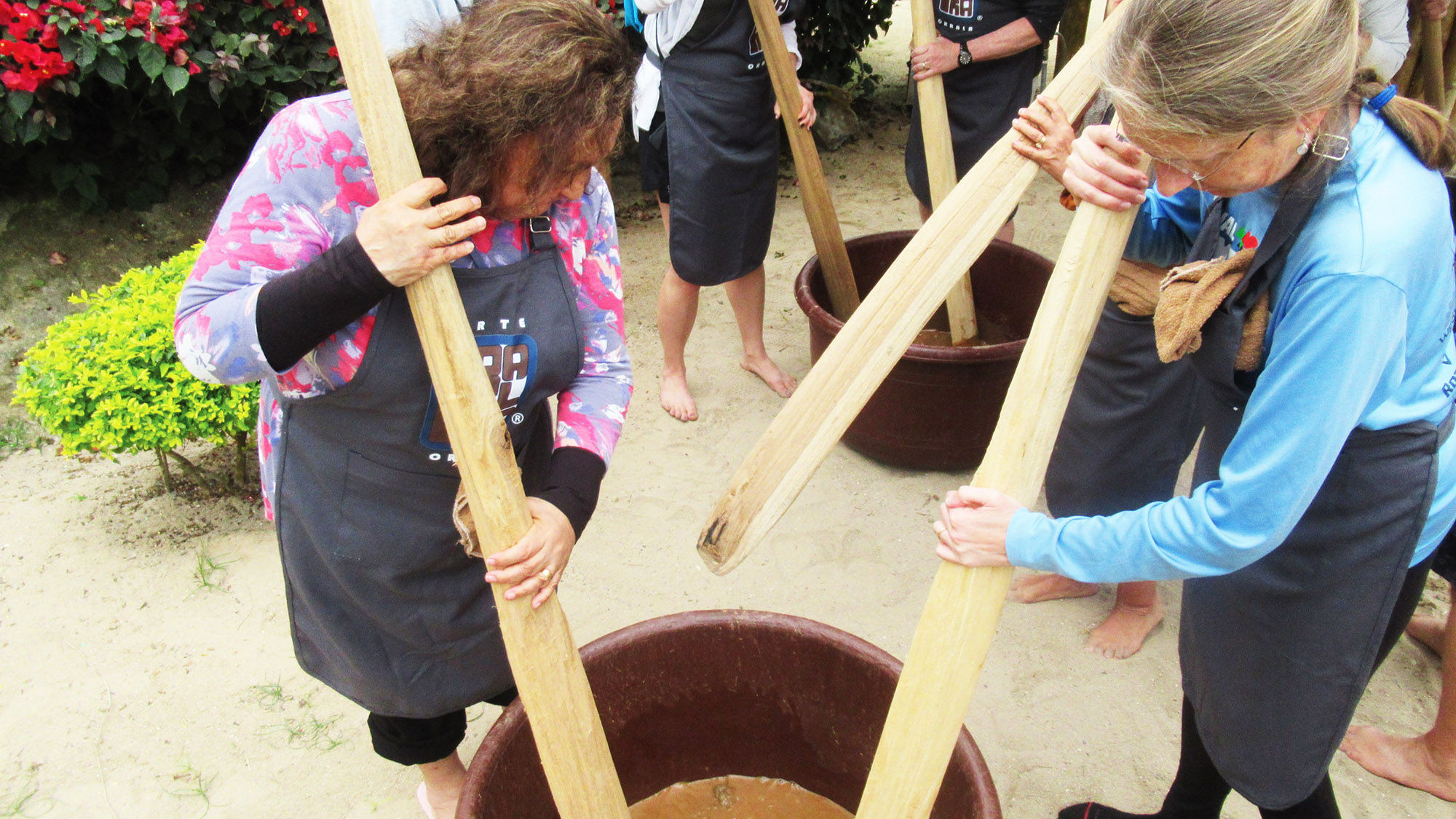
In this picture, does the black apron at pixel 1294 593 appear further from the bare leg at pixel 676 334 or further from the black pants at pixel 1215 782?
the bare leg at pixel 676 334

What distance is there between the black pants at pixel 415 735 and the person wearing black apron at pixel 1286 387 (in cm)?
108

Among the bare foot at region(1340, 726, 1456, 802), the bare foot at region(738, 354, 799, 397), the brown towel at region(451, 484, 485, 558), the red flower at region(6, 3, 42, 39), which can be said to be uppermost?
the red flower at region(6, 3, 42, 39)

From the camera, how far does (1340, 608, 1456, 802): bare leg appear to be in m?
2.17

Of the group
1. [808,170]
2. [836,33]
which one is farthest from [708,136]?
[836,33]

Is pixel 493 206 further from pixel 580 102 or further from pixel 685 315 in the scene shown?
pixel 685 315

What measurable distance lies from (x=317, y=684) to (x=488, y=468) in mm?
1610

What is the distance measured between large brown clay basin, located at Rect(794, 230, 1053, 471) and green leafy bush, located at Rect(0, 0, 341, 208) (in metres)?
2.38

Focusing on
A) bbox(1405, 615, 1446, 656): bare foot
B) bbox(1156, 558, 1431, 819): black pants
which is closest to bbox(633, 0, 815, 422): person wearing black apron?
bbox(1156, 558, 1431, 819): black pants

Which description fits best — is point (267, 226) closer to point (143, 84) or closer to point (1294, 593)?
point (1294, 593)

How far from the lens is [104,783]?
229 cm

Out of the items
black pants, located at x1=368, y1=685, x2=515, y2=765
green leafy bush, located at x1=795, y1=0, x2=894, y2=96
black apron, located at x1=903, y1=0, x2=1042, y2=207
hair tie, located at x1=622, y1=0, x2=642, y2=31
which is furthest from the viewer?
green leafy bush, located at x1=795, y1=0, x2=894, y2=96

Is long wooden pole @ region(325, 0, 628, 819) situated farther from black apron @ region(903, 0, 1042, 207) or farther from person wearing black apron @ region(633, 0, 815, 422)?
black apron @ region(903, 0, 1042, 207)

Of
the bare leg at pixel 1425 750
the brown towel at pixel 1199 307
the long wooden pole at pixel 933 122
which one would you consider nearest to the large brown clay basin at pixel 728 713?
the brown towel at pixel 1199 307

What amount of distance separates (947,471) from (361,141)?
2403mm
